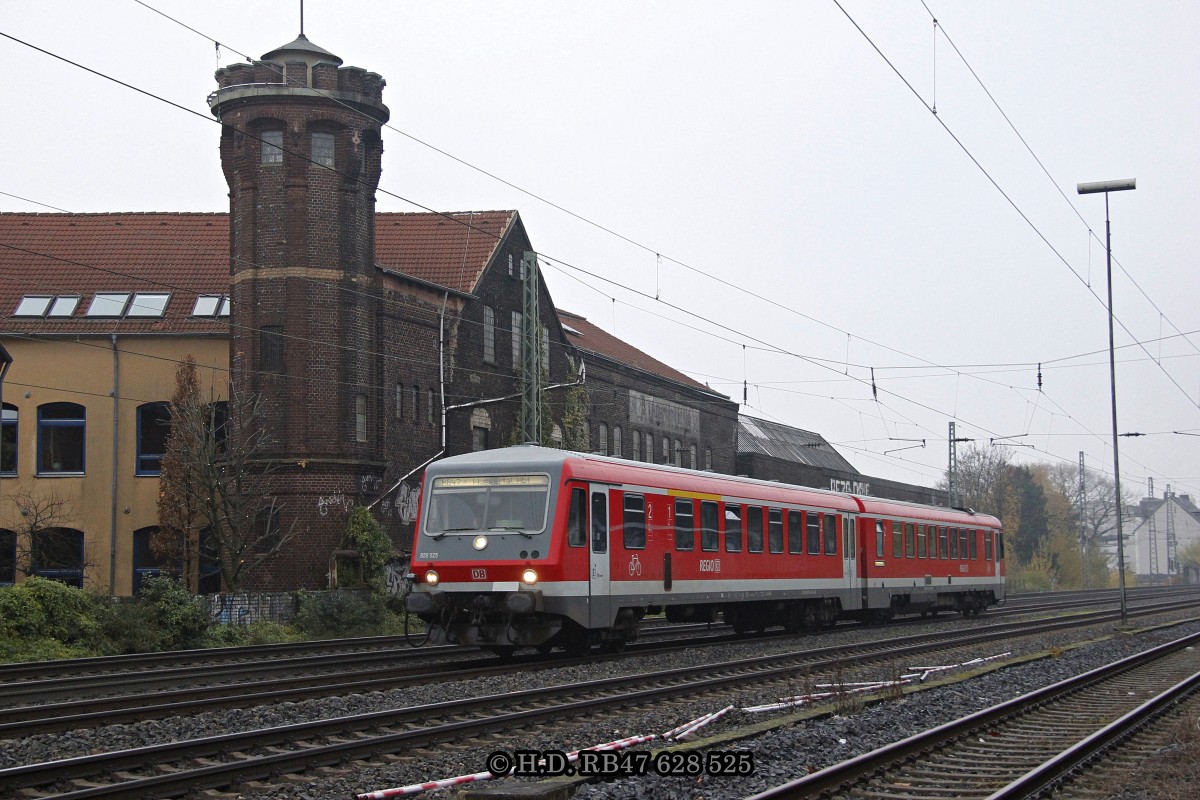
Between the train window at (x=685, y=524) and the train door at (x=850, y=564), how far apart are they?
745 cm

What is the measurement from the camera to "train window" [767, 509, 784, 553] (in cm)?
2452

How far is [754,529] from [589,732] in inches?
467

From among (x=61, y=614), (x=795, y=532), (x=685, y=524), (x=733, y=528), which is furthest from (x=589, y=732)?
(x=61, y=614)

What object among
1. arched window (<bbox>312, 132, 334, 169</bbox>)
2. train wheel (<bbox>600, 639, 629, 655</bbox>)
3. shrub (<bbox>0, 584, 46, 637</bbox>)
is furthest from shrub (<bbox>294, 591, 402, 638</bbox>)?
arched window (<bbox>312, 132, 334, 169</bbox>)

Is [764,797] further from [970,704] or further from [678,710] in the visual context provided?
[970,704]

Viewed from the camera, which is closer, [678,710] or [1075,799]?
[1075,799]

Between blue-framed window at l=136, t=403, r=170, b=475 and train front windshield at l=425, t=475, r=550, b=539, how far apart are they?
2044 cm

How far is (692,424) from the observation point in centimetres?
5859

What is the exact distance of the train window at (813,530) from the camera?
2634 centimetres

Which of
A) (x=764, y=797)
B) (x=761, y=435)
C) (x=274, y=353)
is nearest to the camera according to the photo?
(x=764, y=797)

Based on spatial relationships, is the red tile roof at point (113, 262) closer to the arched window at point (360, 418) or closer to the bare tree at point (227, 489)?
the bare tree at point (227, 489)

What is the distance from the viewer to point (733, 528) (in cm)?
2306

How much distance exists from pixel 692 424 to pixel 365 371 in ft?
84.1

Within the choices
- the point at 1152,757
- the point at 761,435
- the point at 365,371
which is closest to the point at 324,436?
the point at 365,371
